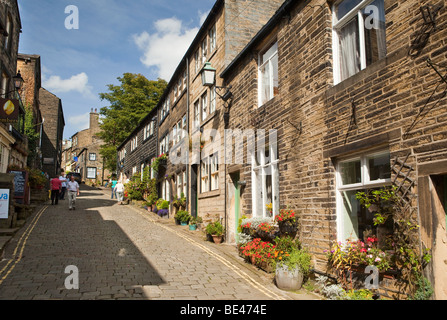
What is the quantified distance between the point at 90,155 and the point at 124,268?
56.0m

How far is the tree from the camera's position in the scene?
4038 cm

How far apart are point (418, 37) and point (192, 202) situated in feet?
44.1

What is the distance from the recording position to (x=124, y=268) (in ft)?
26.8

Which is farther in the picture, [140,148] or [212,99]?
[140,148]

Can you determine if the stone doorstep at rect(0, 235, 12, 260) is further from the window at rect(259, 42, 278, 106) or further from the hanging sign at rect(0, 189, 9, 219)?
the window at rect(259, 42, 278, 106)

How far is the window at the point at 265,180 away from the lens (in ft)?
31.1

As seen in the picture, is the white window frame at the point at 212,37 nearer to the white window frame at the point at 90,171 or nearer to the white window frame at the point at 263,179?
the white window frame at the point at 263,179

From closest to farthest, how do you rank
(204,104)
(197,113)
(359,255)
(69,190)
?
(359,255), (204,104), (197,113), (69,190)

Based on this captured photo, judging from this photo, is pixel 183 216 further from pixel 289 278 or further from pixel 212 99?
pixel 289 278

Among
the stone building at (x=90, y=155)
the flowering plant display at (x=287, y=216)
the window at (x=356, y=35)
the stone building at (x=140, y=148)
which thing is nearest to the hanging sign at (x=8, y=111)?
the stone building at (x=140, y=148)

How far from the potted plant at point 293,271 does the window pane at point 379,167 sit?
215cm

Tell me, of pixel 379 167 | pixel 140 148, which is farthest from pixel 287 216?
pixel 140 148

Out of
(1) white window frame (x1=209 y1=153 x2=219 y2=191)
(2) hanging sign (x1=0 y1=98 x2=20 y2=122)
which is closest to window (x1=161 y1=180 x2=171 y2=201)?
(1) white window frame (x1=209 y1=153 x2=219 y2=191)
